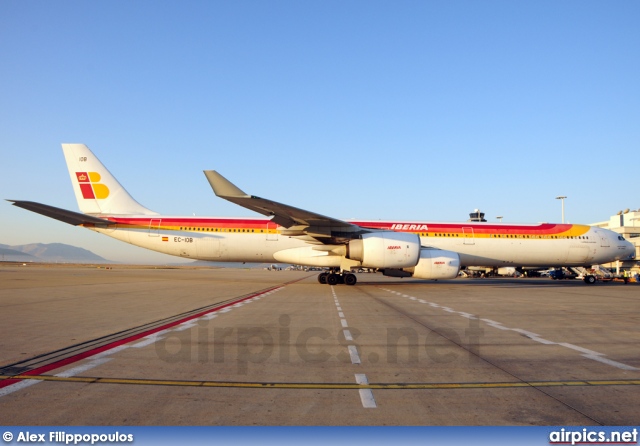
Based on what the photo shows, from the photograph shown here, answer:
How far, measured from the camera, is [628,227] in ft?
173

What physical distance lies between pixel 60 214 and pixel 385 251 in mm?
15775

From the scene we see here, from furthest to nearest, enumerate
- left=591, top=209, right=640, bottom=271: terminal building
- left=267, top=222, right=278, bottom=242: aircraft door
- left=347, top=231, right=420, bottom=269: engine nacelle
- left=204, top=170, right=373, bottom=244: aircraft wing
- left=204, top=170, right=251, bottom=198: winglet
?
left=591, top=209, right=640, bottom=271: terminal building < left=267, top=222, right=278, bottom=242: aircraft door < left=347, top=231, right=420, bottom=269: engine nacelle < left=204, top=170, right=373, bottom=244: aircraft wing < left=204, top=170, right=251, bottom=198: winglet

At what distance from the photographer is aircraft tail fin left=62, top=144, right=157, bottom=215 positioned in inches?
976

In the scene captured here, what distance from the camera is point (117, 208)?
988 inches

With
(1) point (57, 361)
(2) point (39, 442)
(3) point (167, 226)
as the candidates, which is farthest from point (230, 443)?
(3) point (167, 226)

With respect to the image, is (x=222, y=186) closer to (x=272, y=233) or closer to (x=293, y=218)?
(x=293, y=218)

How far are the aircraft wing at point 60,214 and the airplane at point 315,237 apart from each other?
0.04 m

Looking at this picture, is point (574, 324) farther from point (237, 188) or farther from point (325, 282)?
point (325, 282)

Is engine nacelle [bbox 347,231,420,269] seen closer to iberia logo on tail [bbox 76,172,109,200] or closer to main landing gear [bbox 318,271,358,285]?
main landing gear [bbox 318,271,358,285]

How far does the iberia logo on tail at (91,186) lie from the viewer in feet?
81.9

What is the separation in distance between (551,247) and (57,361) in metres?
25.0

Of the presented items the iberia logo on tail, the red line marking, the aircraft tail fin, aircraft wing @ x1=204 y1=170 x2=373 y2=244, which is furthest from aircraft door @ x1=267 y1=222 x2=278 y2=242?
the red line marking

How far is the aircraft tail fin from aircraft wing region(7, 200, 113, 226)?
1330mm

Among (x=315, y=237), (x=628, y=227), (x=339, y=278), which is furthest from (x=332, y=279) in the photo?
(x=628, y=227)
